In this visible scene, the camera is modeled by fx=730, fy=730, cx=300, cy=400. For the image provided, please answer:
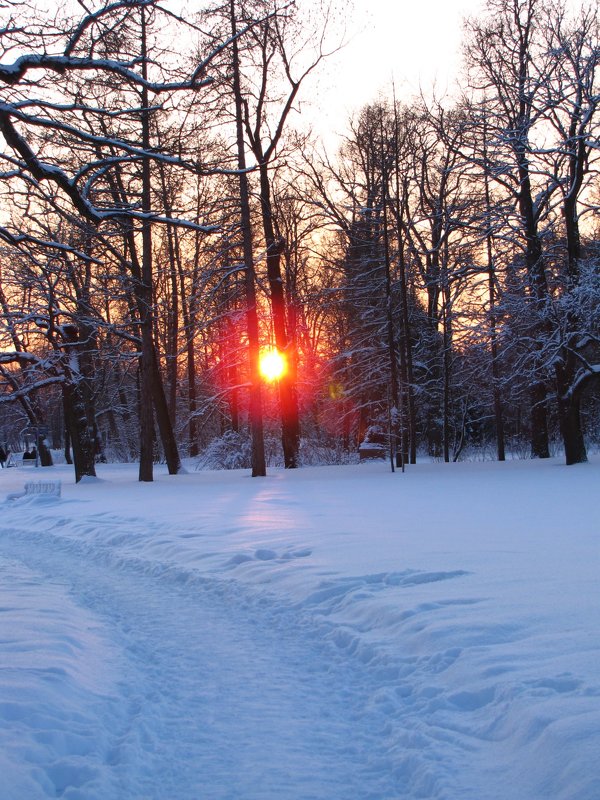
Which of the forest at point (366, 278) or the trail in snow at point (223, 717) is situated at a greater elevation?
the forest at point (366, 278)

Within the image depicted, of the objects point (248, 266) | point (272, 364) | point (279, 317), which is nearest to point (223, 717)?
point (248, 266)

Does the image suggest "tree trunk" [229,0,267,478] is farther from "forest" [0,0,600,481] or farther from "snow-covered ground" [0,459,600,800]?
"snow-covered ground" [0,459,600,800]

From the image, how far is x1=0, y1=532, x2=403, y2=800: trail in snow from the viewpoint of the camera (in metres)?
3.66

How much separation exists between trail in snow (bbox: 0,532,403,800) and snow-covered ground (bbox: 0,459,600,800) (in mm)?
16

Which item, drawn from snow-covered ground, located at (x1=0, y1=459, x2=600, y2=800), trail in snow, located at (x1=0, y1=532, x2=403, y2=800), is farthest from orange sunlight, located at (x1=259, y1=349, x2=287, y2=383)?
trail in snow, located at (x1=0, y1=532, x2=403, y2=800)

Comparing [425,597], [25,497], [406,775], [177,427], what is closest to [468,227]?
[25,497]

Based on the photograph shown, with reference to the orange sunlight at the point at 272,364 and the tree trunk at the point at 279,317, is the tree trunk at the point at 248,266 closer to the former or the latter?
the tree trunk at the point at 279,317

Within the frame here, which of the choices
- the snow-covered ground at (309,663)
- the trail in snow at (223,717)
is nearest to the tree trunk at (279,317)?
the snow-covered ground at (309,663)

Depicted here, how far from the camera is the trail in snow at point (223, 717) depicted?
3662 millimetres

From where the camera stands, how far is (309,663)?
5.58 meters

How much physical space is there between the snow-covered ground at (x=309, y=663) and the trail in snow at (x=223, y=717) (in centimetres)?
2

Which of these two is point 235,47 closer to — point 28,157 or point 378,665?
point 28,157

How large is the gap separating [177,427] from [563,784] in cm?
3852

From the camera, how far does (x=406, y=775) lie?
12.2 feet
